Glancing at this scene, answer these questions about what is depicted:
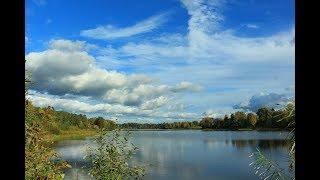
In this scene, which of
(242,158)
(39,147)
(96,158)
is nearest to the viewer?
(39,147)

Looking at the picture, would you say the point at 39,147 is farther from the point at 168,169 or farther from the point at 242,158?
the point at 242,158

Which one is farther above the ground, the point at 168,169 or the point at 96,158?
the point at 96,158

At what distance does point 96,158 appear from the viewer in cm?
906
